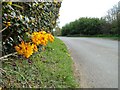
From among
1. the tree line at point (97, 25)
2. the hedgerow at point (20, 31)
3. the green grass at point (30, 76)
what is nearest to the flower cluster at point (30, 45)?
the hedgerow at point (20, 31)

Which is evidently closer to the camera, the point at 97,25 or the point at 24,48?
the point at 24,48

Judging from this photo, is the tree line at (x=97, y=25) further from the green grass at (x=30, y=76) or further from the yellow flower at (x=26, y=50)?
the yellow flower at (x=26, y=50)

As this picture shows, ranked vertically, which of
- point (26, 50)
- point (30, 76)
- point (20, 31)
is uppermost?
point (20, 31)

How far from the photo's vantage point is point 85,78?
19.9ft

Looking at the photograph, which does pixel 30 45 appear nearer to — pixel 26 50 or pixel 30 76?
pixel 26 50

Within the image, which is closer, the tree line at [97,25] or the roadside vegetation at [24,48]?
the roadside vegetation at [24,48]

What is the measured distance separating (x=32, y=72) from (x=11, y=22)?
1.63 meters

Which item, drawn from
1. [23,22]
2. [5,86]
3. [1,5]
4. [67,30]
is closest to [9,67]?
[5,86]

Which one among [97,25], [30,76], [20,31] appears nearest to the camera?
[20,31]

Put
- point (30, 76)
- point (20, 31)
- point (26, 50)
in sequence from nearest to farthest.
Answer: point (26, 50) → point (20, 31) → point (30, 76)

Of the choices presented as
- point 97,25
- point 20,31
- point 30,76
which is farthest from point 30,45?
point 97,25

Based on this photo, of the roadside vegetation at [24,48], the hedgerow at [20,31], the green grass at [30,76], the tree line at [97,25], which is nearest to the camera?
the hedgerow at [20,31]

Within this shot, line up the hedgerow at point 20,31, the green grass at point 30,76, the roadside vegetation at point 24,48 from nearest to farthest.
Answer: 1. the hedgerow at point 20,31
2. the roadside vegetation at point 24,48
3. the green grass at point 30,76

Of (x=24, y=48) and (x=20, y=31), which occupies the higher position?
(x=20, y=31)
